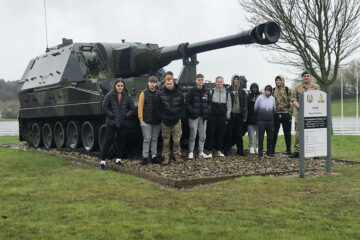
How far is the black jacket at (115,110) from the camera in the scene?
9.60m

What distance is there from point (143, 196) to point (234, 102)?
199 inches

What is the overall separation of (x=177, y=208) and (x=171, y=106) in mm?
3948

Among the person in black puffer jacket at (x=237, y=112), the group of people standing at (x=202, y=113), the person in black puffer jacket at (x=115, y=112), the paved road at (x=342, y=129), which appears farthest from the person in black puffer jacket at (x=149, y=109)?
the paved road at (x=342, y=129)

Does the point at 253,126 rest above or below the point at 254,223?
above

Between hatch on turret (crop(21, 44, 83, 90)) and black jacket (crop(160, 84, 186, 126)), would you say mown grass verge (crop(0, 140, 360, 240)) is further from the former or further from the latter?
hatch on turret (crop(21, 44, 83, 90))

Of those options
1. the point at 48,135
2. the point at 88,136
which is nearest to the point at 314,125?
the point at 88,136

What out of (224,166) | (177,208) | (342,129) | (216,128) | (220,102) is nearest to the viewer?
(177,208)

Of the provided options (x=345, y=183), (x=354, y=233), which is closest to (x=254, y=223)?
(x=354, y=233)

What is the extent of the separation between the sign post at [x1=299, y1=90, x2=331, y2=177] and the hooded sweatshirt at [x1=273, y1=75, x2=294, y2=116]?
2309 mm

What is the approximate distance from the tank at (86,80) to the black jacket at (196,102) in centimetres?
101

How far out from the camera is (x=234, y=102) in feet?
36.7

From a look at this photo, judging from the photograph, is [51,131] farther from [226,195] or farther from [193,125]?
[226,195]

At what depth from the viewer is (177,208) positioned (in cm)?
593

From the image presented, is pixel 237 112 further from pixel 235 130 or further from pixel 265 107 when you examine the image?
pixel 265 107
